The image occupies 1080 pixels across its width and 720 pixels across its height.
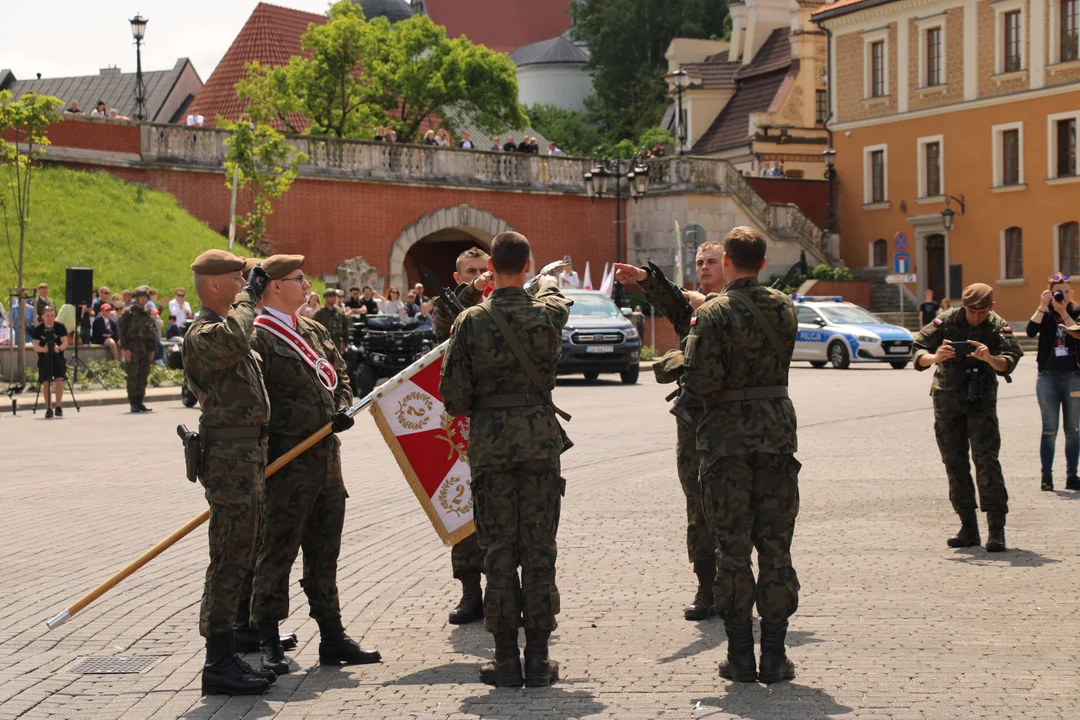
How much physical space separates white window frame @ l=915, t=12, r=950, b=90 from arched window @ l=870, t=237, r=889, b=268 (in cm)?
563

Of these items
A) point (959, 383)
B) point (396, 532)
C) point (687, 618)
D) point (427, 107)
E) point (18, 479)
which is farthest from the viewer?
point (427, 107)

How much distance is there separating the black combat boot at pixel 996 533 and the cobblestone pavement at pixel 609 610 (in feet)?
0.48

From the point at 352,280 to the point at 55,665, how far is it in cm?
3428

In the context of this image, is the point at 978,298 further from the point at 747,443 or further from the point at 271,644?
the point at 271,644

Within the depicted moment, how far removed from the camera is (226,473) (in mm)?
6543

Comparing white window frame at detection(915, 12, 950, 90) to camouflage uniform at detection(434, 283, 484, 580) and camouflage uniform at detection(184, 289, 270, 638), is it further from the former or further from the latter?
camouflage uniform at detection(184, 289, 270, 638)

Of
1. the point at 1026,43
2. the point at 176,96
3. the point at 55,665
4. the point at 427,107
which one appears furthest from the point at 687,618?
the point at 176,96

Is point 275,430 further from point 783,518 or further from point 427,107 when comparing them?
point 427,107

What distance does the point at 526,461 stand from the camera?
261 inches

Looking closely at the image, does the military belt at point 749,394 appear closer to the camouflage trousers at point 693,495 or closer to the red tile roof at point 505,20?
the camouflage trousers at point 693,495

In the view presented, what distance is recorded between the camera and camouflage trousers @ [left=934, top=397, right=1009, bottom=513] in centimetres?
1001

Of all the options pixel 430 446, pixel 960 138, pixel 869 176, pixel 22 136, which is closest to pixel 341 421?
pixel 430 446

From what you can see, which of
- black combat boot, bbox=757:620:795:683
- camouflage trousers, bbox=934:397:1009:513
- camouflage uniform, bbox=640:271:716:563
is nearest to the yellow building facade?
camouflage trousers, bbox=934:397:1009:513

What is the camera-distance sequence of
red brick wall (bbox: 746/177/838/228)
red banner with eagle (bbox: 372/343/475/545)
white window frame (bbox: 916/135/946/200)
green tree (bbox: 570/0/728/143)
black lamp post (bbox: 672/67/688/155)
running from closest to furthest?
red banner with eagle (bbox: 372/343/475/545), black lamp post (bbox: 672/67/688/155), white window frame (bbox: 916/135/946/200), red brick wall (bbox: 746/177/838/228), green tree (bbox: 570/0/728/143)
